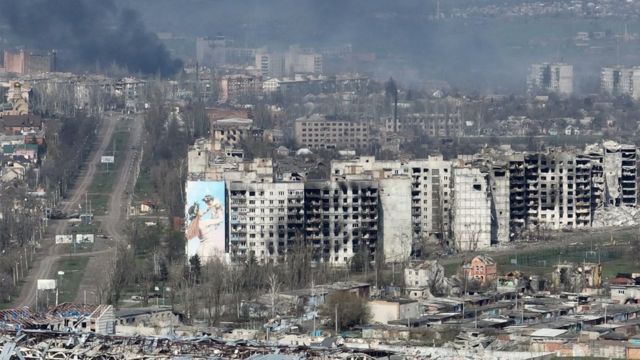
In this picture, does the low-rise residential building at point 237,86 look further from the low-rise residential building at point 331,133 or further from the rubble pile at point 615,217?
the rubble pile at point 615,217

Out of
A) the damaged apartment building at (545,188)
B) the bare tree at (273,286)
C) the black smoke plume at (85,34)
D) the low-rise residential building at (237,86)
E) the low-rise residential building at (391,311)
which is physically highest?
the black smoke plume at (85,34)

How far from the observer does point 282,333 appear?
85.1 ft

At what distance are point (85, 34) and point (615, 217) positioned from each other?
36.1 metres

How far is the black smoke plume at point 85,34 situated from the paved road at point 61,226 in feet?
49.7

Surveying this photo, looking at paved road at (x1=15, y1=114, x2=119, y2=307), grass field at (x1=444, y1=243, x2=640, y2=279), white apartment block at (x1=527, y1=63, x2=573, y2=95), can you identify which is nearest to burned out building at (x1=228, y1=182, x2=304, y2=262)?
grass field at (x1=444, y1=243, x2=640, y2=279)

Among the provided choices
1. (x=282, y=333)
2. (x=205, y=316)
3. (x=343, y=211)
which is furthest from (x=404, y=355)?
(x=343, y=211)

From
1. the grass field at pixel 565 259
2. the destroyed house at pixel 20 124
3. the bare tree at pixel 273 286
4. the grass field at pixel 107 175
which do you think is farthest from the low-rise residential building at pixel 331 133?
the bare tree at pixel 273 286

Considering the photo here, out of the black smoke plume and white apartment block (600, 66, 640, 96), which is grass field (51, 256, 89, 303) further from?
white apartment block (600, 66, 640, 96)

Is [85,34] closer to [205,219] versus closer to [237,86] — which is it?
A: [237,86]

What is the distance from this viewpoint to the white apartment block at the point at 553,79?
234 feet

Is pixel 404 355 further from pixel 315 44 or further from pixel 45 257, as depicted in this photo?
pixel 315 44

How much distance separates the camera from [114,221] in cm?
3856

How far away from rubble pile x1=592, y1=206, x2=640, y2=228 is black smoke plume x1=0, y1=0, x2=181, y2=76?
30333 millimetres

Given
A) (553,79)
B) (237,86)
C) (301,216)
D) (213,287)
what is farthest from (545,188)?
(553,79)
